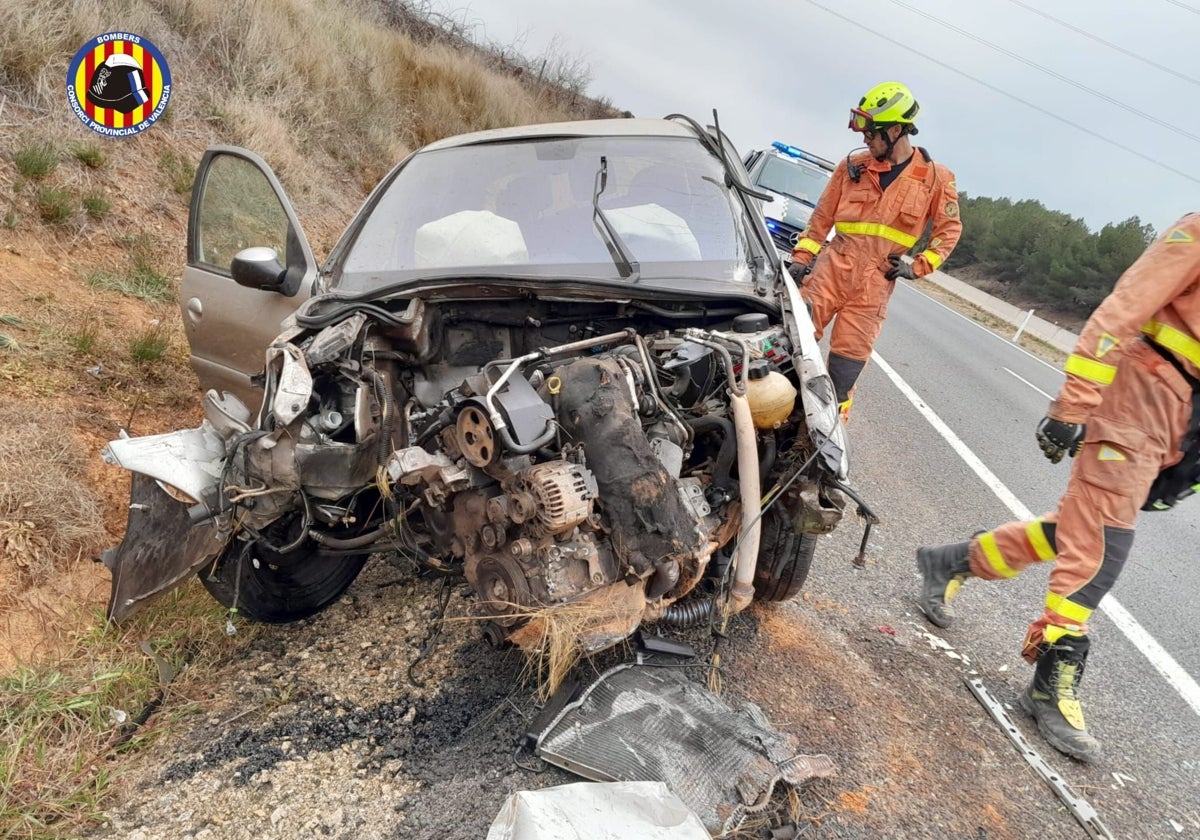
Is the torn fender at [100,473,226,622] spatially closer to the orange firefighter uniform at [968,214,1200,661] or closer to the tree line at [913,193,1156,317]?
the orange firefighter uniform at [968,214,1200,661]

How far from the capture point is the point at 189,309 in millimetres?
3488

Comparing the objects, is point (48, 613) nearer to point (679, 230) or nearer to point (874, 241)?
point (679, 230)

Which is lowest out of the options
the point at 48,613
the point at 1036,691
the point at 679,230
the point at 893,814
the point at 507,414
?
the point at 48,613

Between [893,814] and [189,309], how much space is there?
357 centimetres

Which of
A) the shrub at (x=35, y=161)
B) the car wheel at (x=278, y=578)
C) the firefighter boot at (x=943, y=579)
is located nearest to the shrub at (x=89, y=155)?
the shrub at (x=35, y=161)

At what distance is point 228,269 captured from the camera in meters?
3.54

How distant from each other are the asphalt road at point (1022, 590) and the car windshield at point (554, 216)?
5.81 feet

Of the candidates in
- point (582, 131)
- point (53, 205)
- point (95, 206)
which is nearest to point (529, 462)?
point (582, 131)

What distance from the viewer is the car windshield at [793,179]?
34.5 ft

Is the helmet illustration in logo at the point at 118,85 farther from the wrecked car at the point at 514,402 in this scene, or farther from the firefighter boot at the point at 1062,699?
the firefighter boot at the point at 1062,699

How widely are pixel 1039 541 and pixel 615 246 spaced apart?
2.20m

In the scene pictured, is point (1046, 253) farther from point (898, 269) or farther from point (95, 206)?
point (95, 206)

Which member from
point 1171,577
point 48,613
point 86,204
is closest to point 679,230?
point 48,613

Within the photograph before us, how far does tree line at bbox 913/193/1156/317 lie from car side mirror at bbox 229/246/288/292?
79.3 ft
